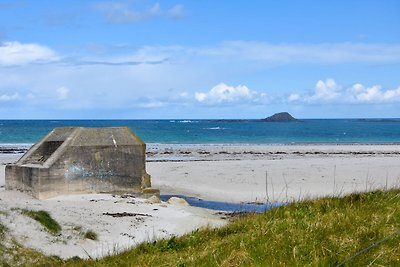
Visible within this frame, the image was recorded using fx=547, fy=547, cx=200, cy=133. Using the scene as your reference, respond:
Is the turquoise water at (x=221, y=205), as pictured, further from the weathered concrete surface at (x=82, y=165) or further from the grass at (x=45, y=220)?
the grass at (x=45, y=220)

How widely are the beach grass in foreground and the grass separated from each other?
5.56 meters

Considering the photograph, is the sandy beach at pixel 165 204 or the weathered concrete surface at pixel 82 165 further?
the weathered concrete surface at pixel 82 165

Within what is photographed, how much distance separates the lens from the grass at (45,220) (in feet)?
41.7

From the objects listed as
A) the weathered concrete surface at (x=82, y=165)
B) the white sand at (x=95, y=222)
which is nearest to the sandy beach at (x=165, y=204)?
the white sand at (x=95, y=222)

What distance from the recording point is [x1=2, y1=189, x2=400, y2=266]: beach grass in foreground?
591 cm

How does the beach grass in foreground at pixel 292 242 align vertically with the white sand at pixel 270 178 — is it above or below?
above

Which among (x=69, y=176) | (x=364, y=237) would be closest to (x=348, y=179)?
(x=69, y=176)

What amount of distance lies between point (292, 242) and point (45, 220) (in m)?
8.18

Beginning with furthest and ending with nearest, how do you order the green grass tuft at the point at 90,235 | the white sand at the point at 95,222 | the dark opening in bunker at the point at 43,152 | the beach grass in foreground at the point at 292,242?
the dark opening in bunker at the point at 43,152 → the green grass tuft at the point at 90,235 → the white sand at the point at 95,222 → the beach grass in foreground at the point at 292,242

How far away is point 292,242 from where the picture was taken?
21.0 feet

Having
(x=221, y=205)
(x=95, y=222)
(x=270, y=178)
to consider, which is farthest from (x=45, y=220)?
(x=270, y=178)

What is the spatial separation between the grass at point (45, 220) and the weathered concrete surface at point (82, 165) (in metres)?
3.86

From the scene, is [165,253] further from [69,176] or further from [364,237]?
[69,176]

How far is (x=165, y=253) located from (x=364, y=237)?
2.50m
